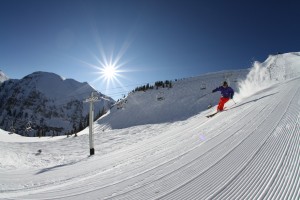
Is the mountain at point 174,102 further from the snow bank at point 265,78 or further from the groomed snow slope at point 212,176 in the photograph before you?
the groomed snow slope at point 212,176

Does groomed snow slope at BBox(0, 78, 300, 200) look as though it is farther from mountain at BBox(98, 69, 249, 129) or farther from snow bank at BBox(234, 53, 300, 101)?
mountain at BBox(98, 69, 249, 129)

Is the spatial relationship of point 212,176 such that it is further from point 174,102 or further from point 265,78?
point 174,102

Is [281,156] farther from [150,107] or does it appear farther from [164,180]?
[150,107]

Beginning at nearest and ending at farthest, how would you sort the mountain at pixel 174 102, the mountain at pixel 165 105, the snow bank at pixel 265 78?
the snow bank at pixel 265 78 < the mountain at pixel 174 102 < the mountain at pixel 165 105

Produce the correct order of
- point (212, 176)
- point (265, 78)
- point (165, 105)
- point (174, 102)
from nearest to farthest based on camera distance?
point (212, 176) → point (265, 78) → point (174, 102) → point (165, 105)

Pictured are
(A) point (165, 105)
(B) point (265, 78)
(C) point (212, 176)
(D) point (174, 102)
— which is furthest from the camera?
(A) point (165, 105)

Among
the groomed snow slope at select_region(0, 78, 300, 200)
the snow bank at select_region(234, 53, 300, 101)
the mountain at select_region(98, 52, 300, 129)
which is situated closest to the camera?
the groomed snow slope at select_region(0, 78, 300, 200)

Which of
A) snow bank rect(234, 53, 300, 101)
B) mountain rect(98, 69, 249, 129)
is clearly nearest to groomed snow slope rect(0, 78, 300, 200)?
snow bank rect(234, 53, 300, 101)

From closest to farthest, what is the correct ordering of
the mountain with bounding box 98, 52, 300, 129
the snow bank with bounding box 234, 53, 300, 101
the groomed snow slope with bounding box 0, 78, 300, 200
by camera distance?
the groomed snow slope with bounding box 0, 78, 300, 200 → the snow bank with bounding box 234, 53, 300, 101 → the mountain with bounding box 98, 52, 300, 129

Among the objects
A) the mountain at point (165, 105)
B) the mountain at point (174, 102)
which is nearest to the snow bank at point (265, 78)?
the mountain at point (174, 102)

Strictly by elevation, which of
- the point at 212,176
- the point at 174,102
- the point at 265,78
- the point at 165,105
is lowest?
the point at 212,176

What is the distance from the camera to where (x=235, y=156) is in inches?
221

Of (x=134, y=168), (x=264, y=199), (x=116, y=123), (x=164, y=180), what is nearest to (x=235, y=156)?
(x=164, y=180)

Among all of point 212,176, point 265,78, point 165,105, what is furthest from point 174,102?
point 212,176
